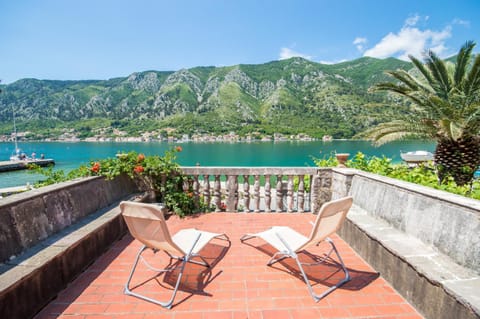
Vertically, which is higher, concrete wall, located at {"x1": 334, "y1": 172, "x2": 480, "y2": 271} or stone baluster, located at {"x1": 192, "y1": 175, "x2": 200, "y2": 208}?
concrete wall, located at {"x1": 334, "y1": 172, "x2": 480, "y2": 271}

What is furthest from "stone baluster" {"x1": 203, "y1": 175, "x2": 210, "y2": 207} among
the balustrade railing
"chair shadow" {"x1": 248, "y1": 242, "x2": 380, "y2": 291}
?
"chair shadow" {"x1": 248, "y1": 242, "x2": 380, "y2": 291}

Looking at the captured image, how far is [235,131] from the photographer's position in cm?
9356

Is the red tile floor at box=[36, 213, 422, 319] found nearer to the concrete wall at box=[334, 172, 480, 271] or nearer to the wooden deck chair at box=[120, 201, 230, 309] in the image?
the wooden deck chair at box=[120, 201, 230, 309]

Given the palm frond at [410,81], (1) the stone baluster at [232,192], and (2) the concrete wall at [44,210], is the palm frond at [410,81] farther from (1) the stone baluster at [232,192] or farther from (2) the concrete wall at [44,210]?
(2) the concrete wall at [44,210]

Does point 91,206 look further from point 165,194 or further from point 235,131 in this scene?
point 235,131

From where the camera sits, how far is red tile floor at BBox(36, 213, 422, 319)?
6.98 feet

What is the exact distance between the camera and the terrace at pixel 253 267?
6.63 feet

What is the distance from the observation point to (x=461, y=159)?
580 cm

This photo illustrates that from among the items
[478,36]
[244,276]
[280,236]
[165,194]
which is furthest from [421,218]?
[478,36]

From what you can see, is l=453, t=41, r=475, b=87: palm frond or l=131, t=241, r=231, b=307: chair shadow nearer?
l=131, t=241, r=231, b=307: chair shadow

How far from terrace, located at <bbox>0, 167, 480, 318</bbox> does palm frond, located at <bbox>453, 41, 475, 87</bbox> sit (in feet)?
17.1

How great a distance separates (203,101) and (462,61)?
351ft

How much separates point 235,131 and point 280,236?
300 ft

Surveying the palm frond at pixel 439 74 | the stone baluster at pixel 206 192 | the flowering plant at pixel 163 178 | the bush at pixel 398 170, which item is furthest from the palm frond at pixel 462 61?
the flowering plant at pixel 163 178
